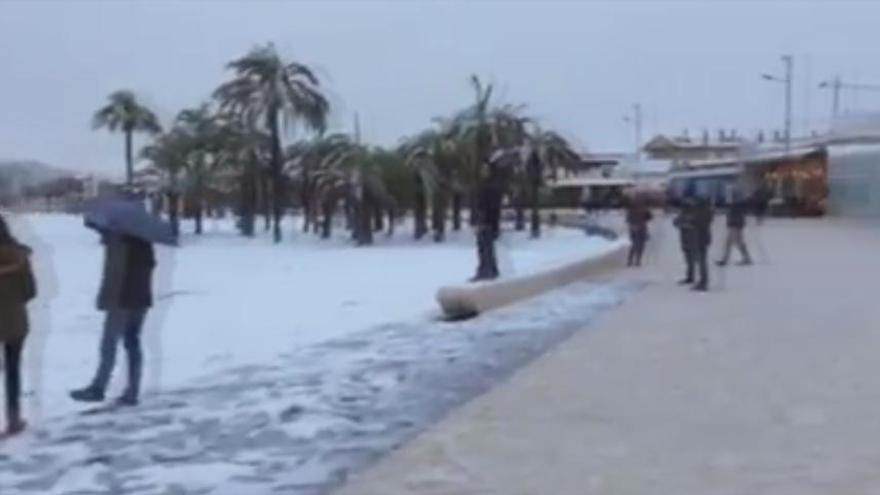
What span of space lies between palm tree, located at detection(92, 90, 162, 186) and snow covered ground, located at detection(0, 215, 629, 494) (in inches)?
2314

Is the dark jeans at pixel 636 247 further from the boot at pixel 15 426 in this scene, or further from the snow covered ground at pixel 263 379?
the boot at pixel 15 426

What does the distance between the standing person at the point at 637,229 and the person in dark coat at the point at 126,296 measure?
20.0 metres

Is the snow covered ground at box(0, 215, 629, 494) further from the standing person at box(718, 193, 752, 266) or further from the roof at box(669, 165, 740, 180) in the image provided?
the roof at box(669, 165, 740, 180)

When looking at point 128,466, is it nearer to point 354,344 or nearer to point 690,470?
point 690,470

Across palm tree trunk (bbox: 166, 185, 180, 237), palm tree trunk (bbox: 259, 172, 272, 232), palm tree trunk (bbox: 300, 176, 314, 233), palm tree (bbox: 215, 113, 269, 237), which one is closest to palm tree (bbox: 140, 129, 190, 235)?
palm tree trunk (bbox: 166, 185, 180, 237)

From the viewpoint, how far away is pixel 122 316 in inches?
406

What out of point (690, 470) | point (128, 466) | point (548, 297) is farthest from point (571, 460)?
point (548, 297)

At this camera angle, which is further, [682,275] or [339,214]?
[339,214]

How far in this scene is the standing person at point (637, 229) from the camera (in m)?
30.2

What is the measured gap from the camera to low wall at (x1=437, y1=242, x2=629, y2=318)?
17.8m

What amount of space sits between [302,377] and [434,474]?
13.8 feet

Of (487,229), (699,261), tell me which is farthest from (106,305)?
(487,229)

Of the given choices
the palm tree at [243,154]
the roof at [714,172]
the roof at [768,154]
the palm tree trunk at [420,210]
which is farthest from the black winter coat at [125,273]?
the roof at [714,172]

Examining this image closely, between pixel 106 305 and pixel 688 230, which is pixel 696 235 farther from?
pixel 106 305
